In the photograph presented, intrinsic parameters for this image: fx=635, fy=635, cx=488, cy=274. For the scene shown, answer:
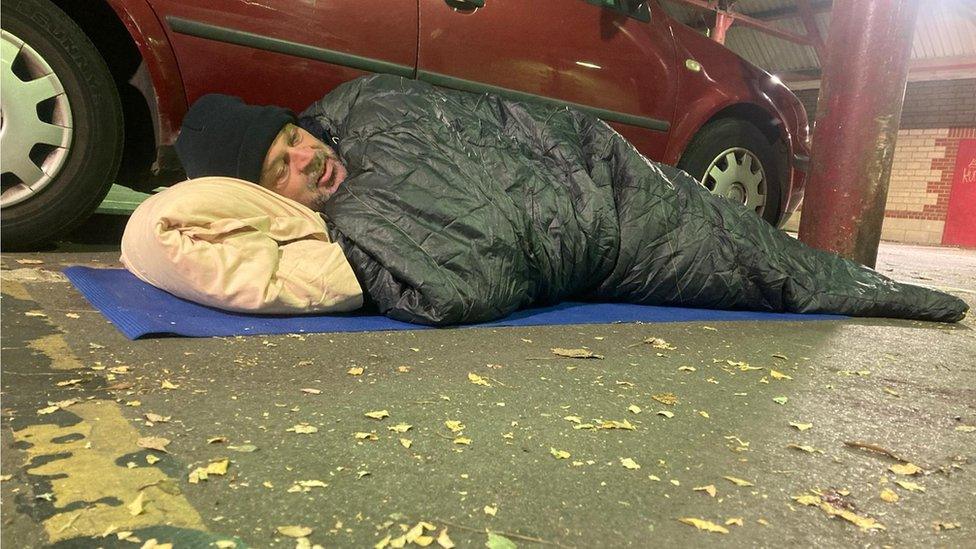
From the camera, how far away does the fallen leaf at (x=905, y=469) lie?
0.95 metres

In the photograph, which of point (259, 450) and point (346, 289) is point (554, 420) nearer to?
point (259, 450)

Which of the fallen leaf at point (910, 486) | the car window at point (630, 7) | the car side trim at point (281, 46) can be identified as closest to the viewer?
the fallen leaf at point (910, 486)

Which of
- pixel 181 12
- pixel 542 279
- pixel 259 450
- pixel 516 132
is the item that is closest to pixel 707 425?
pixel 259 450

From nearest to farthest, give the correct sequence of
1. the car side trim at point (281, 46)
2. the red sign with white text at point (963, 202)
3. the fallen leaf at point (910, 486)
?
the fallen leaf at point (910, 486) → the car side trim at point (281, 46) → the red sign with white text at point (963, 202)

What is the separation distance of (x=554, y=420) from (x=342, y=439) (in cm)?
35

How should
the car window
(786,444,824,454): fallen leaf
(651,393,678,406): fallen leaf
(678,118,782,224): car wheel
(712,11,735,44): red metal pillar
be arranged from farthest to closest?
(712,11,735,44): red metal pillar → (678,118,782,224): car wheel → the car window → (651,393,678,406): fallen leaf → (786,444,824,454): fallen leaf

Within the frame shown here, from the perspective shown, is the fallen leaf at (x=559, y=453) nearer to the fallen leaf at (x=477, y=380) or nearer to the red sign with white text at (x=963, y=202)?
the fallen leaf at (x=477, y=380)

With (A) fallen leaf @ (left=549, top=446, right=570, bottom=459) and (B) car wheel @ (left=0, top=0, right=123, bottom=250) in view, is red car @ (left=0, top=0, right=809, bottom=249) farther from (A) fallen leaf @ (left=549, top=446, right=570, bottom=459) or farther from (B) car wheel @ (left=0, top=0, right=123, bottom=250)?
(A) fallen leaf @ (left=549, top=446, right=570, bottom=459)

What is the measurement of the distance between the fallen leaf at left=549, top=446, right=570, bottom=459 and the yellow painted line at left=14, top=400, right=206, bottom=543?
0.47m

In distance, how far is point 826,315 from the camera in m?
2.24

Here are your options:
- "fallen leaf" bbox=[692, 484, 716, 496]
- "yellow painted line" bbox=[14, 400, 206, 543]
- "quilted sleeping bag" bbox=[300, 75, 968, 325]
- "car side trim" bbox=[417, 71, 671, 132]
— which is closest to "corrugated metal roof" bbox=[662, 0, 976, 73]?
"car side trim" bbox=[417, 71, 671, 132]

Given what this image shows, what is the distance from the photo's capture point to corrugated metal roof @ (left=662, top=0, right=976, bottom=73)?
31.3 feet

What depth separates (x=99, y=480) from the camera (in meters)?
0.76

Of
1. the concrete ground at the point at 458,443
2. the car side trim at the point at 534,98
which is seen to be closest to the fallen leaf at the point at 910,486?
the concrete ground at the point at 458,443
